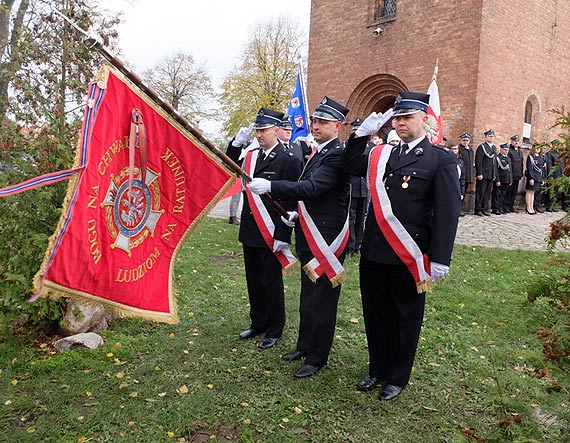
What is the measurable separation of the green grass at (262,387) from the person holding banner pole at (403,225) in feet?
1.22

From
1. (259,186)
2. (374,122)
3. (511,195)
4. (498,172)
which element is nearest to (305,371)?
(259,186)

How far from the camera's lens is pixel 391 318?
11.6 feet

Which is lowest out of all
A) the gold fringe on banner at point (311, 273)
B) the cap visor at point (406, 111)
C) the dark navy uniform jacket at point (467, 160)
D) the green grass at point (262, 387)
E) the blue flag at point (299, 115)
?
the green grass at point (262, 387)

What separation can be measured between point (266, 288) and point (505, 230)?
8251mm

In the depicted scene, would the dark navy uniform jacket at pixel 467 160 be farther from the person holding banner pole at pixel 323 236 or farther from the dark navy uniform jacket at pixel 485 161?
the person holding banner pole at pixel 323 236

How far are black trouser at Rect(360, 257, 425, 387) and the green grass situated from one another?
0.22 metres

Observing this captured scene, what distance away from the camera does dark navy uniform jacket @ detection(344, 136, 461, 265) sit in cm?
312

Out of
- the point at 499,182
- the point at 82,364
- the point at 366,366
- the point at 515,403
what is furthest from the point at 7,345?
the point at 499,182

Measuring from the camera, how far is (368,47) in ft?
51.5

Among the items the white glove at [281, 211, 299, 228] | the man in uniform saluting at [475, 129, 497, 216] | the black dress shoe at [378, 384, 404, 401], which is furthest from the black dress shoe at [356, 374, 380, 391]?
the man in uniform saluting at [475, 129, 497, 216]

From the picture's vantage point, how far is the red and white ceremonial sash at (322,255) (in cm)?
368

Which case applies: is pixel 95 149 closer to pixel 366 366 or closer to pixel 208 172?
pixel 208 172

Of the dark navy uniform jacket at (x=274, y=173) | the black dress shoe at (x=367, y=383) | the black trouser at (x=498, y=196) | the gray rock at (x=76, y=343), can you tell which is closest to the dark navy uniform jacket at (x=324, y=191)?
the dark navy uniform jacket at (x=274, y=173)

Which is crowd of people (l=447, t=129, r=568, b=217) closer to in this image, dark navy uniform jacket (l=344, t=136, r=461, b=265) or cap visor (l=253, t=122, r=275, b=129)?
cap visor (l=253, t=122, r=275, b=129)
